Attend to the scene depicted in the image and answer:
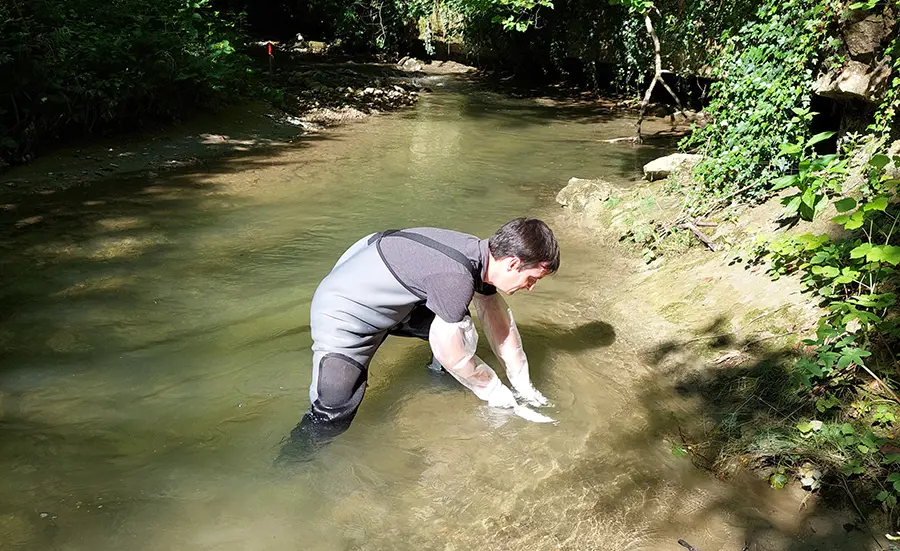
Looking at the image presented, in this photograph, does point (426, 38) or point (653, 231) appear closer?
point (653, 231)

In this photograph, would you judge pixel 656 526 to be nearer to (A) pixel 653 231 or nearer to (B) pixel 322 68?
(A) pixel 653 231

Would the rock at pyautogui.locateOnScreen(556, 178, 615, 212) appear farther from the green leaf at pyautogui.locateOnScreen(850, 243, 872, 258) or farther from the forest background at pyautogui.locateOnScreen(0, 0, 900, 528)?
the green leaf at pyautogui.locateOnScreen(850, 243, 872, 258)

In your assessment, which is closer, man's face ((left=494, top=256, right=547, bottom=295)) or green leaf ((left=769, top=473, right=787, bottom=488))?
man's face ((left=494, top=256, right=547, bottom=295))

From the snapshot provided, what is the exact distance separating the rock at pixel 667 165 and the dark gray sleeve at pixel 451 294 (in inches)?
183

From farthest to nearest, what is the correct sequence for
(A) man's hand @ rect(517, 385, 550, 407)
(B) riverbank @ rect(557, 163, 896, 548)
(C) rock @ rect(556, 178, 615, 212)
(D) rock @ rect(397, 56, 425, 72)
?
(D) rock @ rect(397, 56, 425, 72) → (C) rock @ rect(556, 178, 615, 212) → (A) man's hand @ rect(517, 385, 550, 407) → (B) riverbank @ rect(557, 163, 896, 548)

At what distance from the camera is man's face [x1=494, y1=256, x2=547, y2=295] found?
2832 millimetres

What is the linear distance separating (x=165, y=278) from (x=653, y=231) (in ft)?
13.7

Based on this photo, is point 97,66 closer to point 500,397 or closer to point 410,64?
point 500,397

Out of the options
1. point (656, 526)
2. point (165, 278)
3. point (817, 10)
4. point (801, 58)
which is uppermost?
point (817, 10)

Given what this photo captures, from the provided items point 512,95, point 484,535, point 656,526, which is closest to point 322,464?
point 484,535

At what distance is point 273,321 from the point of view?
4695mm

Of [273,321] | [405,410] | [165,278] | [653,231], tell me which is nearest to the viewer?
[405,410]

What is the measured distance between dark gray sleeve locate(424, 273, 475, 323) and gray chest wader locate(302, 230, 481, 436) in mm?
131

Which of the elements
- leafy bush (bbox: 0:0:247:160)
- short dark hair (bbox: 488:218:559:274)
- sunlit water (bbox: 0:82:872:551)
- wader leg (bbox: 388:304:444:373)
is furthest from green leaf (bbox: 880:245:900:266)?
leafy bush (bbox: 0:0:247:160)
